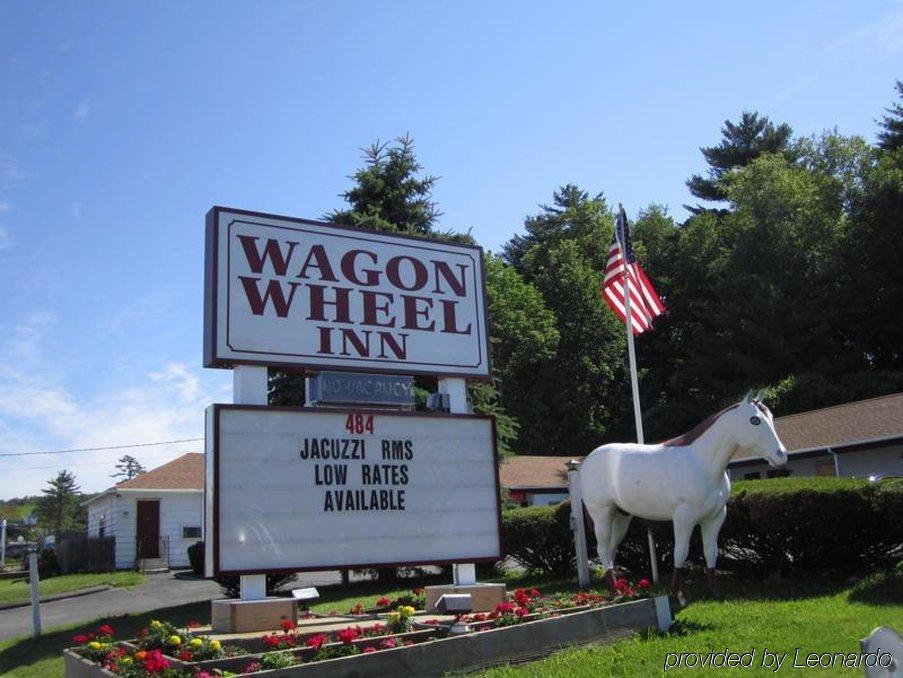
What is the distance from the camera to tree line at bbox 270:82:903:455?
1718 inches

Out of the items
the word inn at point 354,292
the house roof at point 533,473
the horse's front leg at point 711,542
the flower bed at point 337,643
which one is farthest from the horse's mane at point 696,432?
the house roof at point 533,473

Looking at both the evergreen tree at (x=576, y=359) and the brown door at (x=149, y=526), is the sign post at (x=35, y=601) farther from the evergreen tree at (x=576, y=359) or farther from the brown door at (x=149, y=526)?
the evergreen tree at (x=576, y=359)

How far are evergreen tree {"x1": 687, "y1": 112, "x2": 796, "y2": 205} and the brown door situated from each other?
43112 millimetres

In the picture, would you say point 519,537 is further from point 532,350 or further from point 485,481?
point 532,350

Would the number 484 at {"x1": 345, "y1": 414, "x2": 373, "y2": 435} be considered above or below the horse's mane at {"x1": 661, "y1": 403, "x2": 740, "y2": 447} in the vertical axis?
above

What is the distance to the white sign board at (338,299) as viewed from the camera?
948cm

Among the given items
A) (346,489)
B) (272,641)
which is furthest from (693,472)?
(272,641)

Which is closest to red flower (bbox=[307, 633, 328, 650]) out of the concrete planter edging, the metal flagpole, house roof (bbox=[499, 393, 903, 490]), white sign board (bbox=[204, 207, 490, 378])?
the concrete planter edging

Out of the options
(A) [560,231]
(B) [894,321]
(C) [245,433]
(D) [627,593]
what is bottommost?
(D) [627,593]

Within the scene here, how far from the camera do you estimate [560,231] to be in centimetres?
6300

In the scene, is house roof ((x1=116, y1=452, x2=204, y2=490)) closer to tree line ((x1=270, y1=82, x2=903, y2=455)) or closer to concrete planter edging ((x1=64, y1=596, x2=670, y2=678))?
tree line ((x1=270, y1=82, x2=903, y2=455))

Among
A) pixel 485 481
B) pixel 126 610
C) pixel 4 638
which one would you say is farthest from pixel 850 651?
pixel 126 610

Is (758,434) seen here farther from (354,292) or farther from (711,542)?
(354,292)

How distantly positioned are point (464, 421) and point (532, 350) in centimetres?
4072
